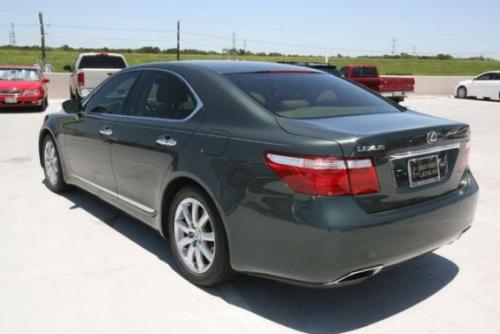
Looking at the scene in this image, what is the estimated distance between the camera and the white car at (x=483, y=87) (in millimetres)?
25250

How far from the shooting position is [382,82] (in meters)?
20.3

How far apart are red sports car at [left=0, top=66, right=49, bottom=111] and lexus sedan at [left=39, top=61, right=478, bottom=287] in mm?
12736

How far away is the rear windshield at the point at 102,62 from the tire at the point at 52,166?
12055 mm

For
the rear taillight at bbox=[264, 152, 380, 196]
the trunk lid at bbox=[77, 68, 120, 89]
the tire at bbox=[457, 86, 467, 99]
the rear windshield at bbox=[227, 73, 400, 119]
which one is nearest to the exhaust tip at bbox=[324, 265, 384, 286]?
the rear taillight at bbox=[264, 152, 380, 196]

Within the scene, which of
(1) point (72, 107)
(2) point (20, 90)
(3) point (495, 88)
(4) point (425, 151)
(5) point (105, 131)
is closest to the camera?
(4) point (425, 151)

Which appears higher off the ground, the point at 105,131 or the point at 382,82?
the point at 105,131

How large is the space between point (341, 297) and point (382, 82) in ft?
58.5

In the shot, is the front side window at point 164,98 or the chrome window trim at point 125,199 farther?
the chrome window trim at point 125,199

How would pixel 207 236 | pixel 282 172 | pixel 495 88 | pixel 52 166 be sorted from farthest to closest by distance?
1. pixel 495 88
2. pixel 52 166
3. pixel 207 236
4. pixel 282 172

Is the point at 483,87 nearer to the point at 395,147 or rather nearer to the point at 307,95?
the point at 307,95

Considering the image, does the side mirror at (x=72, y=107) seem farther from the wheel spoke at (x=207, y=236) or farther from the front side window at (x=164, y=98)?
the wheel spoke at (x=207, y=236)

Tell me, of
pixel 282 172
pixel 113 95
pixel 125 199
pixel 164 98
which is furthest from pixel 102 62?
pixel 282 172

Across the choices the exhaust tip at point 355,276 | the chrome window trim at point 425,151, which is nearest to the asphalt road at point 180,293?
the exhaust tip at point 355,276

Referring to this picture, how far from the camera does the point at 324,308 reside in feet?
11.2
